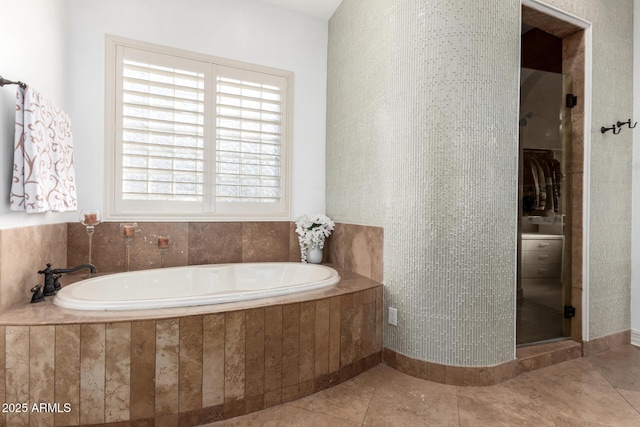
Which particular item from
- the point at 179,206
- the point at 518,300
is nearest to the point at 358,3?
the point at 179,206

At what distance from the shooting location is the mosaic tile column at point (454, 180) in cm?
185

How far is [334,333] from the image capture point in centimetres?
178

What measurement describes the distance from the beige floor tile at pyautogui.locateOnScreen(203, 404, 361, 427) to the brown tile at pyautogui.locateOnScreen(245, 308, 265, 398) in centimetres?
7

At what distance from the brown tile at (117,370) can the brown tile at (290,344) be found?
0.67 metres

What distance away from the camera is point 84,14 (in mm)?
2219

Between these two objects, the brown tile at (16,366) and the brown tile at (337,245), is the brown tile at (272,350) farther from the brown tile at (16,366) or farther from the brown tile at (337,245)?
the brown tile at (337,245)

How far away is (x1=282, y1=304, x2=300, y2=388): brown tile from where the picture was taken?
161 cm

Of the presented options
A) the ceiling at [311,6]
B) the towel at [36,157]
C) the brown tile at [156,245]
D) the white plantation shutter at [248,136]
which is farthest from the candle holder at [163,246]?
the ceiling at [311,6]

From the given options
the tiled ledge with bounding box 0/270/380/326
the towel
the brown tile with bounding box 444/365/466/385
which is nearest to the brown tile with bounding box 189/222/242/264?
the towel

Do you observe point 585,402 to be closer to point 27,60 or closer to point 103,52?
point 27,60

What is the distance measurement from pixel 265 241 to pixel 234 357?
1.33m

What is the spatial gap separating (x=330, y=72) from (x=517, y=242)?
2.04 metres

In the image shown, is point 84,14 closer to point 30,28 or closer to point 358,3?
point 30,28

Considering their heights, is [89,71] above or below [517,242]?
above
